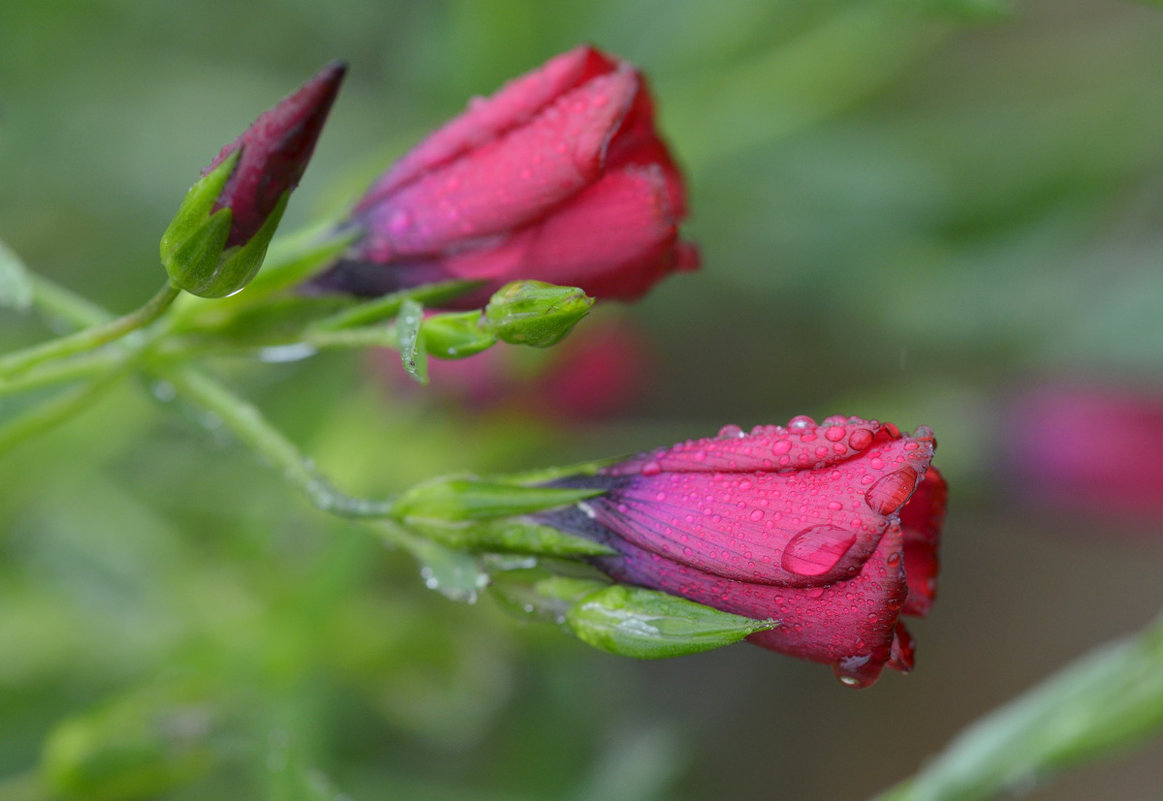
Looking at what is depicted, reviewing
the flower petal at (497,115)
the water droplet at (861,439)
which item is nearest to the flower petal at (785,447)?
the water droplet at (861,439)

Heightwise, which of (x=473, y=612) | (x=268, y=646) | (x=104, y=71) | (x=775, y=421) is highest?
(x=104, y=71)

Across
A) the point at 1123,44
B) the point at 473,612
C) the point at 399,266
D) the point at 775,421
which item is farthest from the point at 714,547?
the point at 1123,44

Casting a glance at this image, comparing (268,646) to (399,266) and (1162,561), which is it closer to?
(399,266)

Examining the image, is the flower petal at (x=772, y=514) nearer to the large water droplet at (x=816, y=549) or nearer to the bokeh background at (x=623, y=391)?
the large water droplet at (x=816, y=549)

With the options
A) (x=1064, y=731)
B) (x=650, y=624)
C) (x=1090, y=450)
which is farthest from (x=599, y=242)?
(x=1090, y=450)

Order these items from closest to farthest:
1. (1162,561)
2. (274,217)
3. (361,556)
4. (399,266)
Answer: (274,217)
(399,266)
(361,556)
(1162,561)

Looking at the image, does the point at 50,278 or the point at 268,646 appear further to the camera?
the point at 50,278

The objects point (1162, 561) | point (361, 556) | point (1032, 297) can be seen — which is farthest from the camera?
point (1162, 561)
